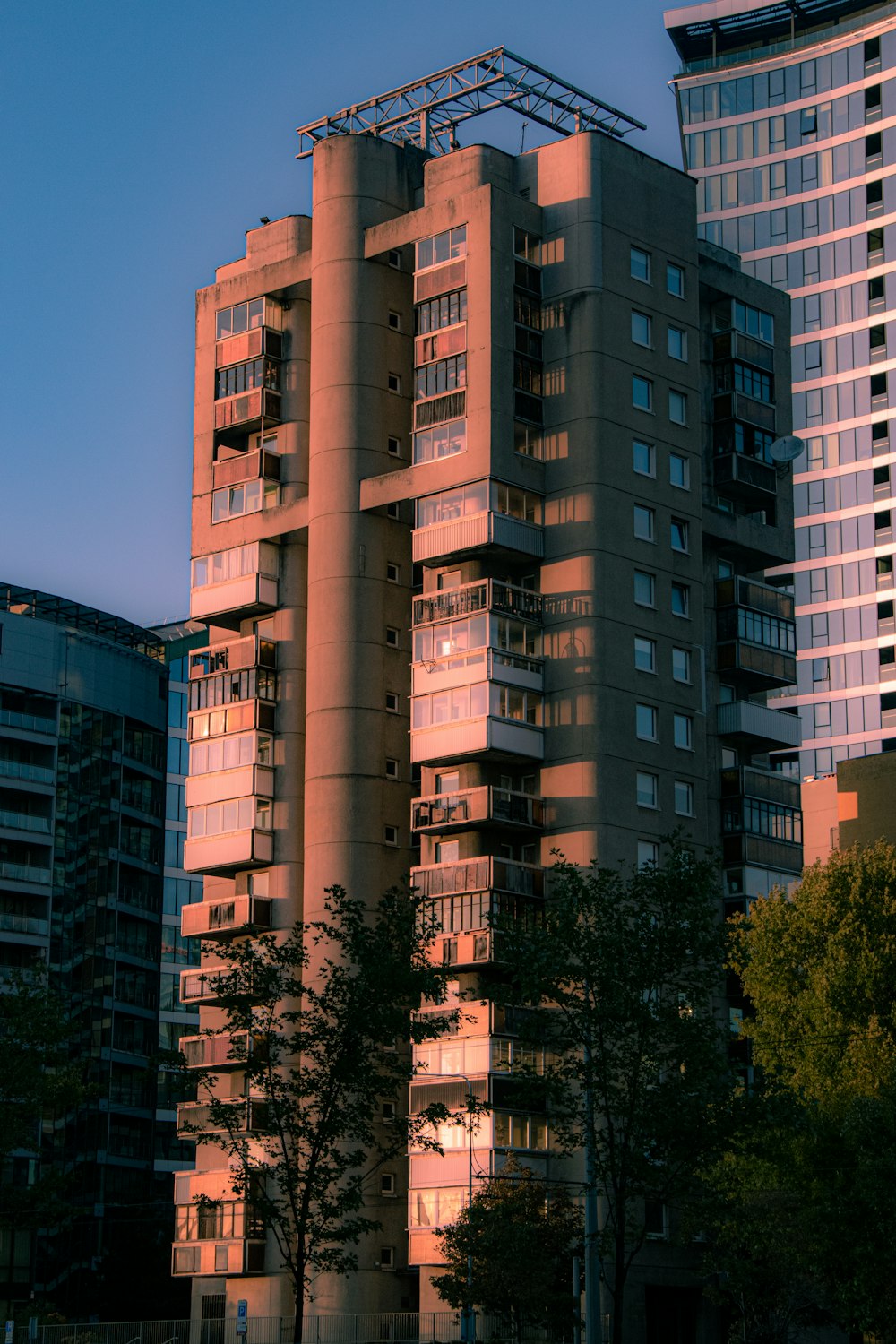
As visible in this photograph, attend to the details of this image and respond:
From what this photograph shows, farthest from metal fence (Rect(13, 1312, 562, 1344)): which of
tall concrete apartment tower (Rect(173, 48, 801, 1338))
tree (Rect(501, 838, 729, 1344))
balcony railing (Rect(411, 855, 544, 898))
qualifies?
tree (Rect(501, 838, 729, 1344))

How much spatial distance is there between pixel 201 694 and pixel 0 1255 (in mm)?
47616

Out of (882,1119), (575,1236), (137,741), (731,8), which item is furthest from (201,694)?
(731,8)

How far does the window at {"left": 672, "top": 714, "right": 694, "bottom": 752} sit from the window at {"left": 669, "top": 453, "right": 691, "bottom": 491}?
1002 centimetres

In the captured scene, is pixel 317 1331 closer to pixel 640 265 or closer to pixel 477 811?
pixel 477 811

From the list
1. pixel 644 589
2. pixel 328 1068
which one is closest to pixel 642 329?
pixel 644 589

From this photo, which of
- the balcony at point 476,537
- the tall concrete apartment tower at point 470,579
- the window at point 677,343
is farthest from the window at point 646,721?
the window at point 677,343

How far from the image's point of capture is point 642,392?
91000 millimetres

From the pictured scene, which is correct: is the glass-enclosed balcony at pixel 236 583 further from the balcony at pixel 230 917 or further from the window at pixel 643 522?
the window at pixel 643 522

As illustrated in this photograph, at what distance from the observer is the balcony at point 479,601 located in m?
85.8

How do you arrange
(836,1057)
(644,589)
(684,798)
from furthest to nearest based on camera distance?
(644,589) → (684,798) → (836,1057)

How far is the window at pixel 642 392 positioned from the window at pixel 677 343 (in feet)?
7.68

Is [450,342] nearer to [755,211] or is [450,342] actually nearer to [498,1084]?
[498,1084]

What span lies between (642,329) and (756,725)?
18.1 metres

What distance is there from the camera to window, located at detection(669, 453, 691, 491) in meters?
91.7
